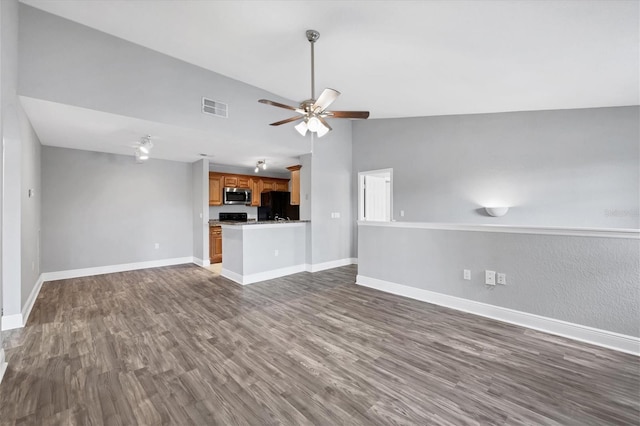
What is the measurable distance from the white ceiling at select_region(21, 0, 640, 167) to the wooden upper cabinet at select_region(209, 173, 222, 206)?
129 inches

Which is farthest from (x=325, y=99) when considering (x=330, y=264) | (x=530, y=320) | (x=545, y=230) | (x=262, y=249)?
(x=330, y=264)

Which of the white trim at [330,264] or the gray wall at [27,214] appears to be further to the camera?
the white trim at [330,264]

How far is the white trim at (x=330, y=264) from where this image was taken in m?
5.45

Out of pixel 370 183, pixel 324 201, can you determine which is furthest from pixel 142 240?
pixel 370 183

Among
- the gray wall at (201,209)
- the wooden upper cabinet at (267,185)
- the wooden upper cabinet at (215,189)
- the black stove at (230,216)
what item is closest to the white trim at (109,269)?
the gray wall at (201,209)

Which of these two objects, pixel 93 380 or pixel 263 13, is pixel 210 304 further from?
pixel 263 13

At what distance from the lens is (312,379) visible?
6.71ft

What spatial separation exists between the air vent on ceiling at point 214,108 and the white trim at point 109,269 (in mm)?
3933

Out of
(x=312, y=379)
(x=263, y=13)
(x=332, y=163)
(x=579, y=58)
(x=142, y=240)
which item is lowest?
(x=312, y=379)

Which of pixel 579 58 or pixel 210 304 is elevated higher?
pixel 579 58

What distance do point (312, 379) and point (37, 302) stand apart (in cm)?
421

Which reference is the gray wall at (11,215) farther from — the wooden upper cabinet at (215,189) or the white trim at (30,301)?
the wooden upper cabinet at (215,189)

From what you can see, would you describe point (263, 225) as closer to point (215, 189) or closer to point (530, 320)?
point (215, 189)

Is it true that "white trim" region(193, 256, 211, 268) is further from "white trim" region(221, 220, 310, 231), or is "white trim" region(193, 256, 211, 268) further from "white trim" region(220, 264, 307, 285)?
"white trim" region(221, 220, 310, 231)
